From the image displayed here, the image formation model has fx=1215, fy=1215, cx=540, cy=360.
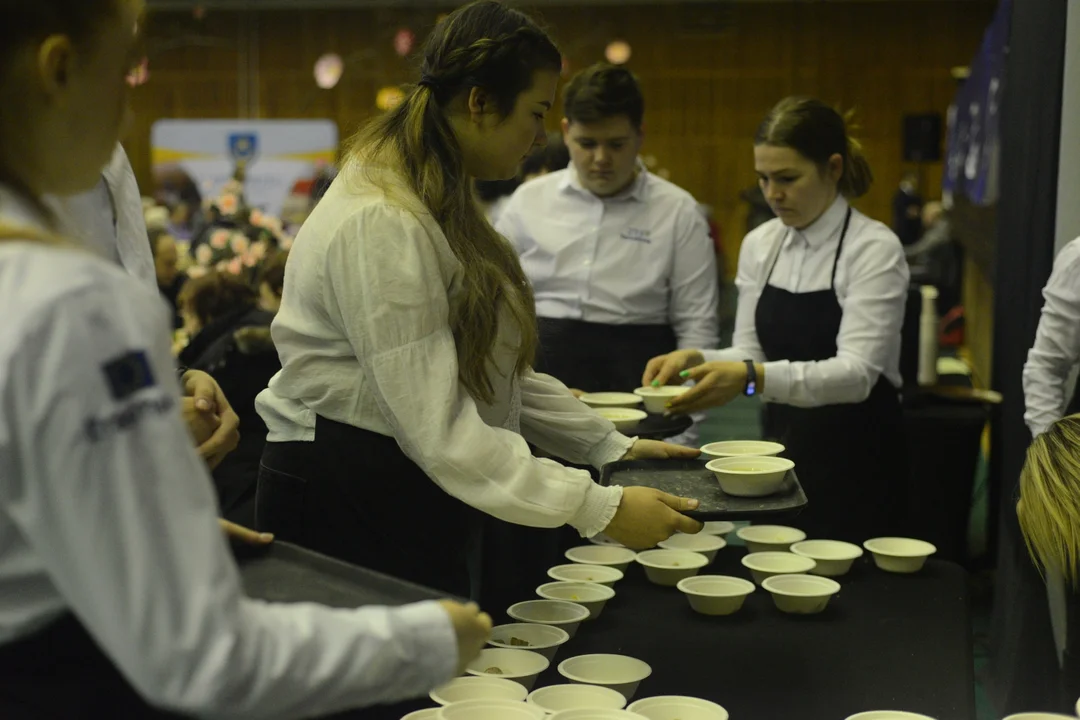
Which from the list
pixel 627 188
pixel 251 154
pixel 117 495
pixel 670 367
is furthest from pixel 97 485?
pixel 251 154

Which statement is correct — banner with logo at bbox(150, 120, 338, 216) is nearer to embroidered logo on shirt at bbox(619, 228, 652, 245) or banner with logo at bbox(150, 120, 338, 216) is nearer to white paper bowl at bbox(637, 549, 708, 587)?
embroidered logo on shirt at bbox(619, 228, 652, 245)

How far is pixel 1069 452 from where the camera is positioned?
2.06 metres

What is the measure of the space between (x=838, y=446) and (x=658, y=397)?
2.10 ft

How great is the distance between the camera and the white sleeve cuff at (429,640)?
3.14 feet

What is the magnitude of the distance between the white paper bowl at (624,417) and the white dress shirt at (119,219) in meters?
1.05

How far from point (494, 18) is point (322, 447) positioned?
68 cm

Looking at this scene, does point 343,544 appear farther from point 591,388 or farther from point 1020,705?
point 591,388

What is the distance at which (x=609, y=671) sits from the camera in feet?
5.74

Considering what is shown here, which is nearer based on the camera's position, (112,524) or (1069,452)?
(112,524)

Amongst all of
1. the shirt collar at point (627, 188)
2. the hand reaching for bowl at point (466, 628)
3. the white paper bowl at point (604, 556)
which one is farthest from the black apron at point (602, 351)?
the hand reaching for bowl at point (466, 628)

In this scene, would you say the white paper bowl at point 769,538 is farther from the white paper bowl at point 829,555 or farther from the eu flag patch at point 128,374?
the eu flag patch at point 128,374

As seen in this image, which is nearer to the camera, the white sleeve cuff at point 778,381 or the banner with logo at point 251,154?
the white sleeve cuff at point 778,381

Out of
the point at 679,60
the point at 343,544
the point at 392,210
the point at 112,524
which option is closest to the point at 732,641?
the point at 343,544

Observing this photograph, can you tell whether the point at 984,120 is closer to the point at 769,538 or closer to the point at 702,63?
the point at 769,538
